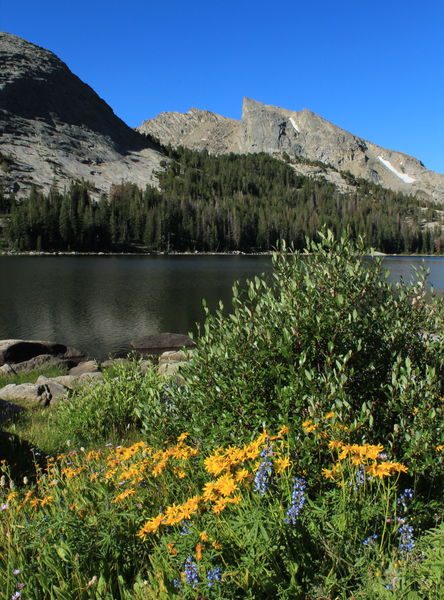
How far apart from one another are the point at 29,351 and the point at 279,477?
71.5ft

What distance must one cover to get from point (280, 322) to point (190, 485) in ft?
7.56

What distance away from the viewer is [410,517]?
3.40m

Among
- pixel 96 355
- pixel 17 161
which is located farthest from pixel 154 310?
pixel 17 161

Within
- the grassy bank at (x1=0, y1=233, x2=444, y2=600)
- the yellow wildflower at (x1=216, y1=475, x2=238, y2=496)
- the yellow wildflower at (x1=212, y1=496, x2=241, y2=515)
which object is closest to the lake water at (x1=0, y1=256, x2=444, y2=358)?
the grassy bank at (x1=0, y1=233, x2=444, y2=600)

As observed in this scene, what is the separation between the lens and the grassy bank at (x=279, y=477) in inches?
113

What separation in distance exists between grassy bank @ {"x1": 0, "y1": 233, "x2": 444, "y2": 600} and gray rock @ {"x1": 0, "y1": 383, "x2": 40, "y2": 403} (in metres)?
5.74

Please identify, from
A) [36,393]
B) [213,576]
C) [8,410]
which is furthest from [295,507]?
[36,393]

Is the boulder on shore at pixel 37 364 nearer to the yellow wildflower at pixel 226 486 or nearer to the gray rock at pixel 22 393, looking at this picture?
the gray rock at pixel 22 393

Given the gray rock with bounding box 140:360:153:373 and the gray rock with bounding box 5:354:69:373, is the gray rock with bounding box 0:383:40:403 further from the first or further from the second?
the gray rock with bounding box 5:354:69:373

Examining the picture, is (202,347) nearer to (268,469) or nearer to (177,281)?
(268,469)

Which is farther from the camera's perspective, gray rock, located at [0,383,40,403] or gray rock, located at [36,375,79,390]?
gray rock, located at [36,375,79,390]

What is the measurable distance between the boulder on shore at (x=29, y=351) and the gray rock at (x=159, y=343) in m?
3.77

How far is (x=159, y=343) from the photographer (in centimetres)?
2705

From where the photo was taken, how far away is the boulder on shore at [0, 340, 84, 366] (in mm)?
21297
